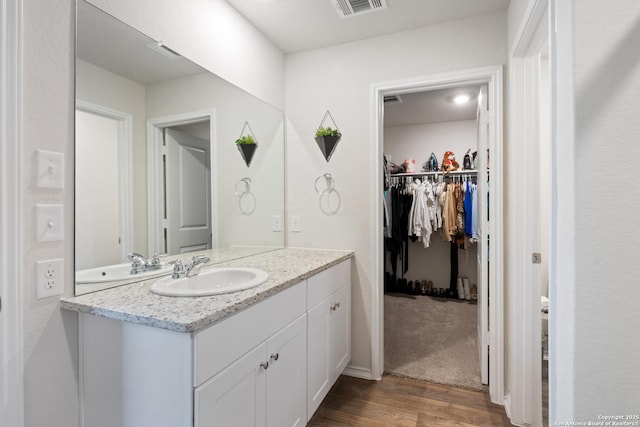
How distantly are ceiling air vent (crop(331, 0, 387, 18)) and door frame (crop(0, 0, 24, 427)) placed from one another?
4.90 ft

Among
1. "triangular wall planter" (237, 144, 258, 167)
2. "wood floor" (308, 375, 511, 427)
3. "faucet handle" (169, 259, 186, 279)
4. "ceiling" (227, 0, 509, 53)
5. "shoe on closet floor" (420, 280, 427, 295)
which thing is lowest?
"wood floor" (308, 375, 511, 427)

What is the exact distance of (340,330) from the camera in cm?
206

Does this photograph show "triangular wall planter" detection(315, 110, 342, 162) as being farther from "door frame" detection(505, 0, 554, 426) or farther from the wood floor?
the wood floor

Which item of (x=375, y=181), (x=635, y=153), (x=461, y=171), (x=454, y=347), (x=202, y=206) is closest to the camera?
(x=635, y=153)

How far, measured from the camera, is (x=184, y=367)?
922 millimetres

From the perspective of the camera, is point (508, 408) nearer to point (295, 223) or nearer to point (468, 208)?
point (295, 223)

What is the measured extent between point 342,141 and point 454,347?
6.43 ft

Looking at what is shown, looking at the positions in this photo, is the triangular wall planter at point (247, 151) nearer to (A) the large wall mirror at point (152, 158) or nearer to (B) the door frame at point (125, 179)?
(A) the large wall mirror at point (152, 158)

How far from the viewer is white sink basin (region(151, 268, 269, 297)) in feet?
3.83

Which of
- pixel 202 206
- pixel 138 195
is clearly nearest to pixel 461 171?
pixel 202 206

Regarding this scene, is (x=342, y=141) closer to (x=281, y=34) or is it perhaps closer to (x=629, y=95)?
(x=281, y=34)

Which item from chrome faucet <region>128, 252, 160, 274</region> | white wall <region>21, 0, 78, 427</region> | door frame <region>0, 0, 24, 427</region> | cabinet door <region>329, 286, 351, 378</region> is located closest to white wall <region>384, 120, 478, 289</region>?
cabinet door <region>329, 286, 351, 378</region>

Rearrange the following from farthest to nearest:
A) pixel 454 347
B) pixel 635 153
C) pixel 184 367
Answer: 1. pixel 454 347
2. pixel 184 367
3. pixel 635 153

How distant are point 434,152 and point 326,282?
10.7 ft
